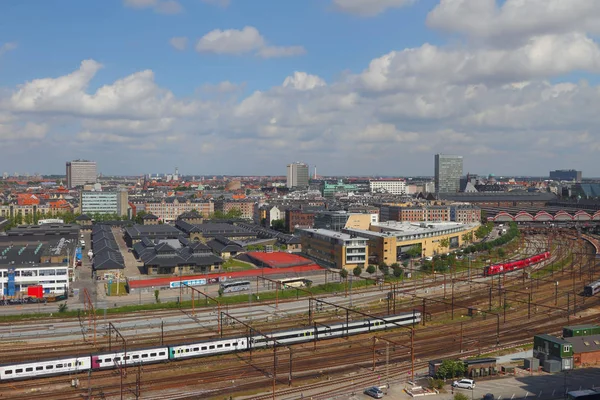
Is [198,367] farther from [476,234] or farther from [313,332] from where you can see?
[476,234]

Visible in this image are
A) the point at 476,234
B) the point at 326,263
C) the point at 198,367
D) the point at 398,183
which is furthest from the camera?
the point at 398,183

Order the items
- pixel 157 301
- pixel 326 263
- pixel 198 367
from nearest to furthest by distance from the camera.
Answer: pixel 198 367 → pixel 157 301 → pixel 326 263

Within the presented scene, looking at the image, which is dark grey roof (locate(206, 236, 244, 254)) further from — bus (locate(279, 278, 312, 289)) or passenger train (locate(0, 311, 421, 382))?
passenger train (locate(0, 311, 421, 382))

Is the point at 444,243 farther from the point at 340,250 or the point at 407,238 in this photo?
the point at 340,250

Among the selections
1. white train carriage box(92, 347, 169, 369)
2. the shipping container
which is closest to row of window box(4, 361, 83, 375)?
white train carriage box(92, 347, 169, 369)

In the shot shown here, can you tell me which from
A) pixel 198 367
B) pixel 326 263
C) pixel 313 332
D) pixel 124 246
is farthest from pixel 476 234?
pixel 198 367

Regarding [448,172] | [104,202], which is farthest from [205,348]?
[448,172]
